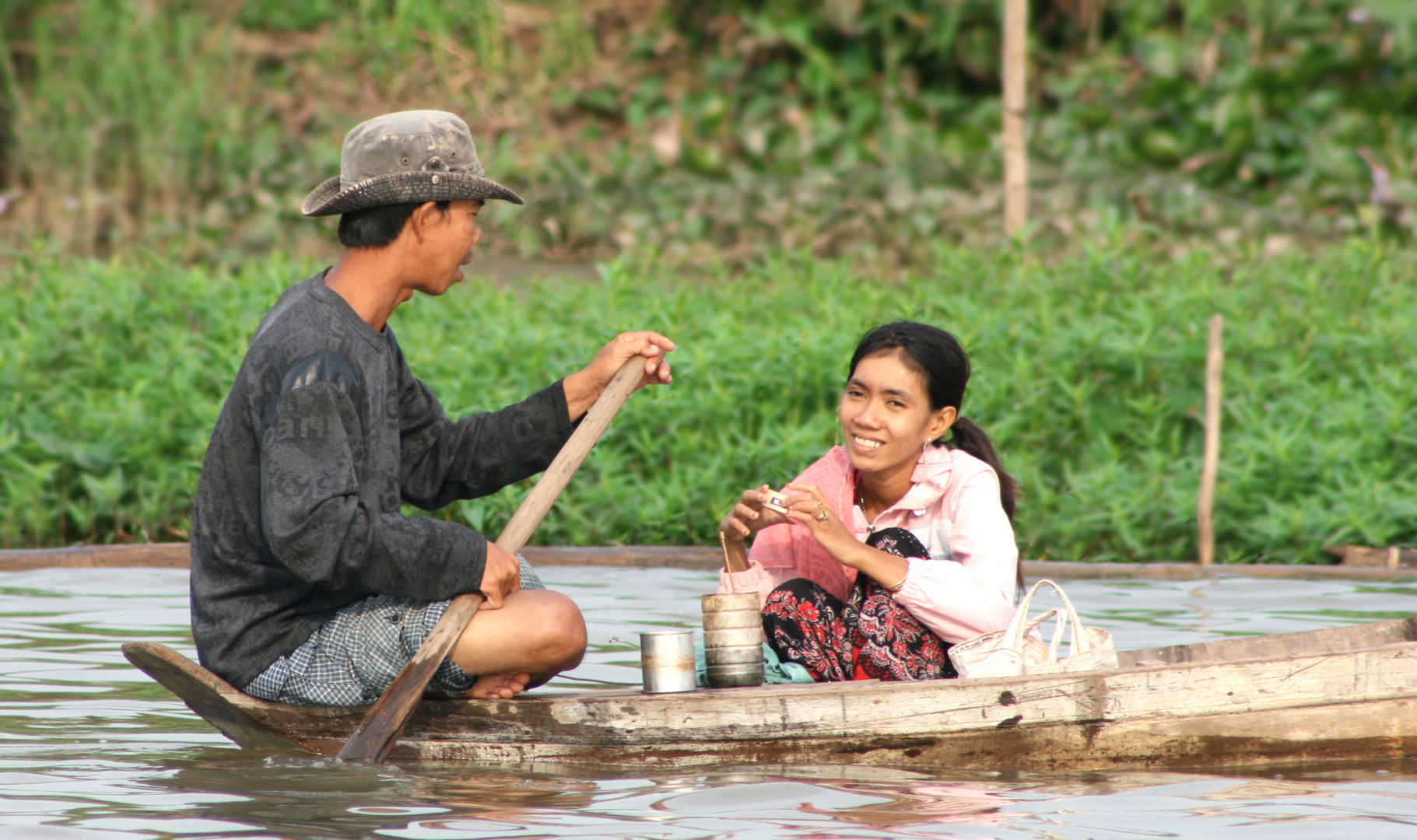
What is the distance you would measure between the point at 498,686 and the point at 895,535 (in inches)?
37.6

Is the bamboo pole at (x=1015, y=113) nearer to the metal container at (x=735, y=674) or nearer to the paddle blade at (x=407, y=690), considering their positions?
the metal container at (x=735, y=674)

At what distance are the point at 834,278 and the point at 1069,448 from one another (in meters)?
2.01

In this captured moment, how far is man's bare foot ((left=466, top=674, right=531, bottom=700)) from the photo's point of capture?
12.1 feet

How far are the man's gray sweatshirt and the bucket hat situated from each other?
0.64 ft

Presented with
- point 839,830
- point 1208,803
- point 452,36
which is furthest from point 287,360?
point 452,36

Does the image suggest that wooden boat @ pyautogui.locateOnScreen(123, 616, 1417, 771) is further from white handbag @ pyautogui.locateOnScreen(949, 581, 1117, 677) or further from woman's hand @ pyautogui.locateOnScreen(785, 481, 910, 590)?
woman's hand @ pyautogui.locateOnScreen(785, 481, 910, 590)

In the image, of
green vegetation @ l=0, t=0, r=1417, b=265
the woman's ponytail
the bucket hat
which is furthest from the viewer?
green vegetation @ l=0, t=0, r=1417, b=265

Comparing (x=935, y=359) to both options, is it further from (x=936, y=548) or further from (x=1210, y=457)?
(x=1210, y=457)

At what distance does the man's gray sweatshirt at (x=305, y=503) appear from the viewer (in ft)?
10.7

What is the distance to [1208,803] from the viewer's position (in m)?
3.31

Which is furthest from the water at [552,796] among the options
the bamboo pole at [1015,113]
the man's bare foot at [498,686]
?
the bamboo pole at [1015,113]

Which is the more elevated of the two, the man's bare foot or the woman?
the woman

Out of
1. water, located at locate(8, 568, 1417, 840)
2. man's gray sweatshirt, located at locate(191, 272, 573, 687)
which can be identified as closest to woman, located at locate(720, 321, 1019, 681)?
water, located at locate(8, 568, 1417, 840)

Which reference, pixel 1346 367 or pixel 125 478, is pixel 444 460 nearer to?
pixel 125 478
